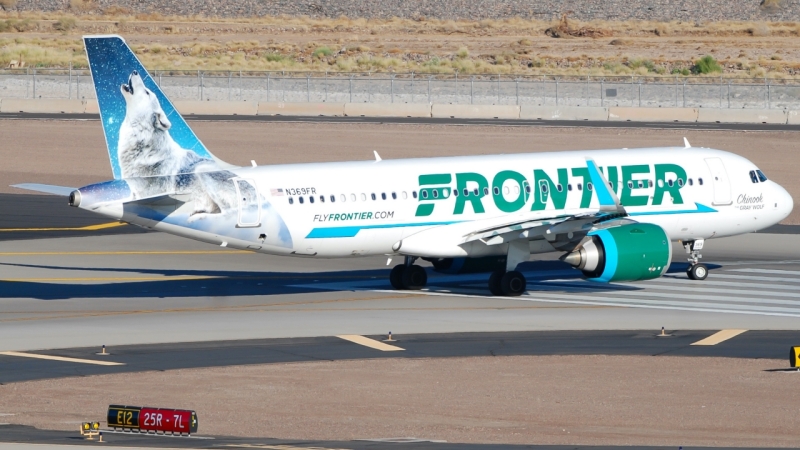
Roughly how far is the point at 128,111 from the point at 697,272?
58.2ft

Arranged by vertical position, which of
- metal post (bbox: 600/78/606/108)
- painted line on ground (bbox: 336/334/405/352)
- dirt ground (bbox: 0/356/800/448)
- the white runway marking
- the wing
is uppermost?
metal post (bbox: 600/78/606/108)

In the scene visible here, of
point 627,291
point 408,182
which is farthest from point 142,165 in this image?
point 627,291

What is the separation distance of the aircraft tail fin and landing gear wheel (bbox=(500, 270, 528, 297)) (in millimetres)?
9235

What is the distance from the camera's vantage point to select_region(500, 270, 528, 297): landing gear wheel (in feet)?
127

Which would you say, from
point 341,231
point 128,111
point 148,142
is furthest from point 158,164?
point 341,231

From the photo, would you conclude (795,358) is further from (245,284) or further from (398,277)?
(245,284)

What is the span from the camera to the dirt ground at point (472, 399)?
2253cm

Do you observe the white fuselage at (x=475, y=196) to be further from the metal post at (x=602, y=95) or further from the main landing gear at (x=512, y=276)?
the metal post at (x=602, y=95)

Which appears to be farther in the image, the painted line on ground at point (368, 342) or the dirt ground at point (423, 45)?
the dirt ground at point (423, 45)

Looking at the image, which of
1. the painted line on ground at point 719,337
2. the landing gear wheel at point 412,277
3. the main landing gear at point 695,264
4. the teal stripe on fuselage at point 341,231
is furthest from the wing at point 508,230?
the painted line on ground at point 719,337

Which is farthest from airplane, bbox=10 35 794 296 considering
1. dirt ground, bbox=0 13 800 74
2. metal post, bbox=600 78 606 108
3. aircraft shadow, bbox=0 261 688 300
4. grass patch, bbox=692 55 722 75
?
grass patch, bbox=692 55 722 75

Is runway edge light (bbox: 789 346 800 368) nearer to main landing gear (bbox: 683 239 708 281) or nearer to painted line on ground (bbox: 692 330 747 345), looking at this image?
painted line on ground (bbox: 692 330 747 345)

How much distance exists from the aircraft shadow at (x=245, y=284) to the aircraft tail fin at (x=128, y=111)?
5771 mm

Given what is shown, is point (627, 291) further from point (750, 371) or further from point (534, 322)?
point (750, 371)
